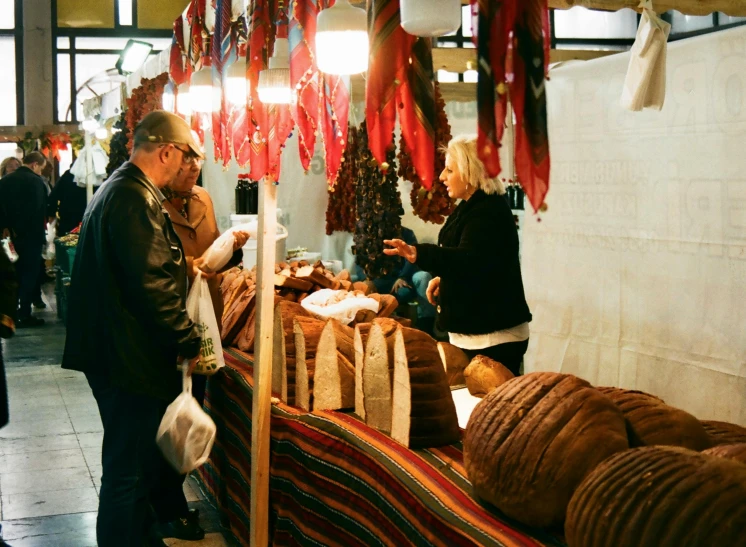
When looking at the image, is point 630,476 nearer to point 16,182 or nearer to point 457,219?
point 457,219

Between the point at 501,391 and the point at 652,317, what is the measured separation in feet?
7.26

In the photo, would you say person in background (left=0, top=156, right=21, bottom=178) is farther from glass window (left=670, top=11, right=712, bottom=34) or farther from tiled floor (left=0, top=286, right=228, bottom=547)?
glass window (left=670, top=11, right=712, bottom=34)

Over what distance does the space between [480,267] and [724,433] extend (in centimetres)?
160

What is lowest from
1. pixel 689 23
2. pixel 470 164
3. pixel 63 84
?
pixel 470 164

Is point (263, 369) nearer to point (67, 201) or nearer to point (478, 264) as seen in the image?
point (478, 264)

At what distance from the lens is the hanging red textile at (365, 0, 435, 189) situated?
6.81ft

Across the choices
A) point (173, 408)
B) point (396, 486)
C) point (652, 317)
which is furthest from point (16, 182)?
point (396, 486)

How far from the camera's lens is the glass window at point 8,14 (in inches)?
643

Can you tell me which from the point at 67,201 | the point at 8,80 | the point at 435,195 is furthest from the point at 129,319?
the point at 8,80

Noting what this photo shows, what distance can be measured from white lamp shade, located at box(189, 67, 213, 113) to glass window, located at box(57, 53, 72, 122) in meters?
13.4

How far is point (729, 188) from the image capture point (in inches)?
142

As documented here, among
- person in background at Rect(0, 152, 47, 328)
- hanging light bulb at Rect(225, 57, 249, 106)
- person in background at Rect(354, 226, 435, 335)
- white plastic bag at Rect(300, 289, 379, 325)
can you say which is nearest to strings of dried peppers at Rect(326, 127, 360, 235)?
person in background at Rect(354, 226, 435, 335)

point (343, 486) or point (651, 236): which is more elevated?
point (651, 236)

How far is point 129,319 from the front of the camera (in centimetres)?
328
